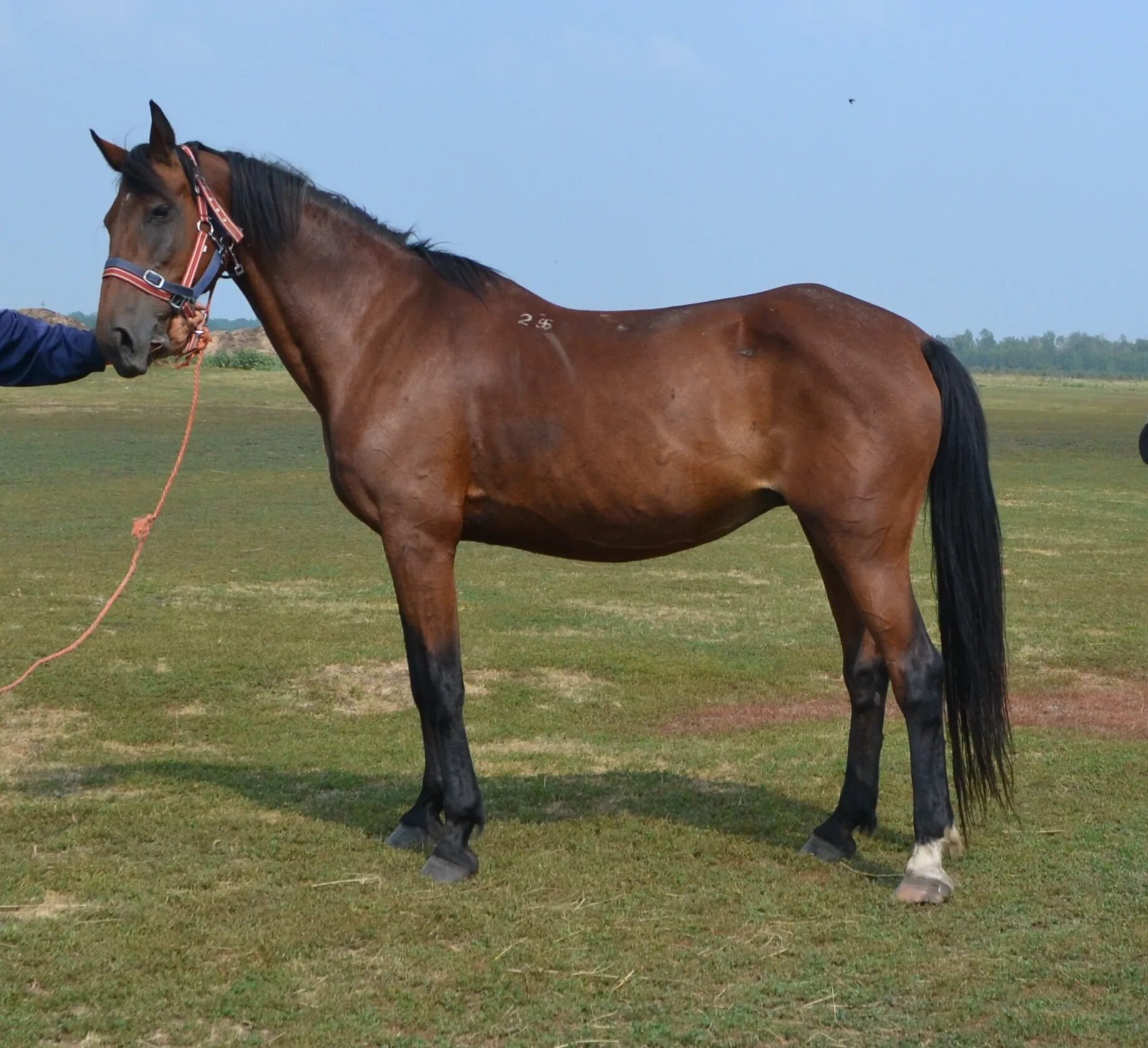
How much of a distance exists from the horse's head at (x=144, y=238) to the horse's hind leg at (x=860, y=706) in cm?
275

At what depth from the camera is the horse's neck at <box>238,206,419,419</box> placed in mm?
5172

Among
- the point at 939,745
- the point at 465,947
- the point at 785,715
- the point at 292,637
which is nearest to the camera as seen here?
the point at 465,947

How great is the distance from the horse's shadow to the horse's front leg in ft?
1.79

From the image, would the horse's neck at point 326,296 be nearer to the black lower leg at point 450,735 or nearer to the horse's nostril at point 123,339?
the horse's nostril at point 123,339

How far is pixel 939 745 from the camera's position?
4887mm

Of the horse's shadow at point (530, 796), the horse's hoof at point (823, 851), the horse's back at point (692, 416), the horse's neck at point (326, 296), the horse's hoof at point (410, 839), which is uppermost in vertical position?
the horse's neck at point (326, 296)

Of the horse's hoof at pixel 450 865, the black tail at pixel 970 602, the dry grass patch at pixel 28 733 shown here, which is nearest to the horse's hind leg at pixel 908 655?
Answer: the black tail at pixel 970 602

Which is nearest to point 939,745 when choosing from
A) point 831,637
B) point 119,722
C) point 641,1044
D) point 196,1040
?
point 641,1044

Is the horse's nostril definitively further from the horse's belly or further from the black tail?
the black tail

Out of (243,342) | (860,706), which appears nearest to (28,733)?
(860,706)

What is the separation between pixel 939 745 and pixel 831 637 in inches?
214

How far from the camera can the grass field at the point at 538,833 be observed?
3.77m

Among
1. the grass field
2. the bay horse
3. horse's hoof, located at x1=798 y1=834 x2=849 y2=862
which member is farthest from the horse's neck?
horse's hoof, located at x1=798 y1=834 x2=849 y2=862

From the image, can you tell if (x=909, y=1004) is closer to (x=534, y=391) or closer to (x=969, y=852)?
(x=969, y=852)
